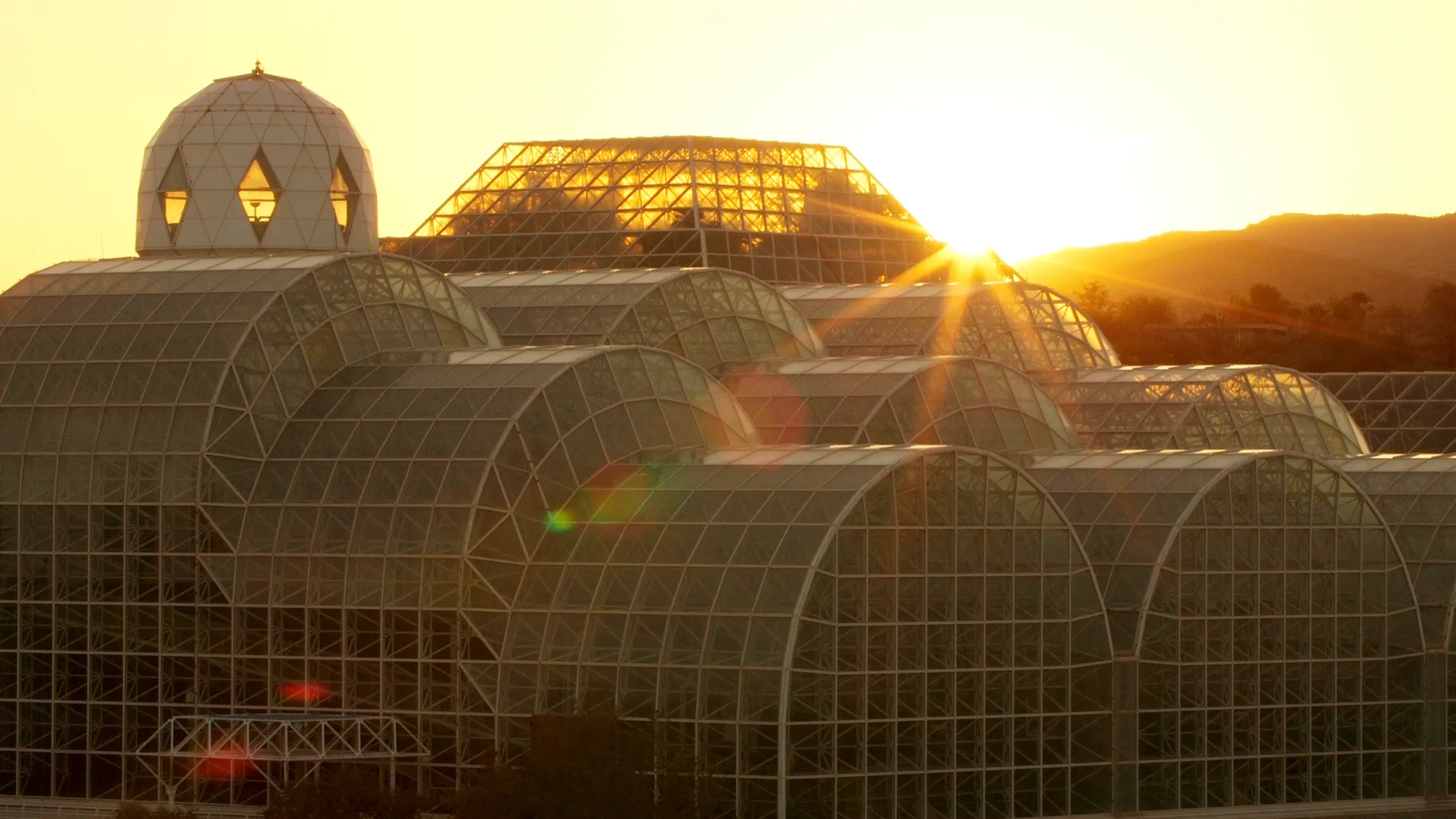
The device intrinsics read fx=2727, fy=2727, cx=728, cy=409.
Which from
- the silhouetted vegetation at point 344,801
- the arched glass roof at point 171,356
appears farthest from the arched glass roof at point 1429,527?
the silhouetted vegetation at point 344,801

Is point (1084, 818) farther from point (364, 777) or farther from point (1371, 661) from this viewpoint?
point (364, 777)

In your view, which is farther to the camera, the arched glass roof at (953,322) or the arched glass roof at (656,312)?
the arched glass roof at (953,322)

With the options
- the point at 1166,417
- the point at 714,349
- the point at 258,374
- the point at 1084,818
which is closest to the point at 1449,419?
the point at 1166,417

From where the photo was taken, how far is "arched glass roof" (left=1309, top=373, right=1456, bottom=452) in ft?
370

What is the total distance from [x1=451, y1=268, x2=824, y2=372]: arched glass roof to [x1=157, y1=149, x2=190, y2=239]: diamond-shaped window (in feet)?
29.5

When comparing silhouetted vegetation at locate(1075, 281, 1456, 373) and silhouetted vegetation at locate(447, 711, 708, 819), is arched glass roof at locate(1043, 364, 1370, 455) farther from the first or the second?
silhouetted vegetation at locate(1075, 281, 1456, 373)

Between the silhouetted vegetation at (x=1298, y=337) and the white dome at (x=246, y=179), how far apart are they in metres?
93.1

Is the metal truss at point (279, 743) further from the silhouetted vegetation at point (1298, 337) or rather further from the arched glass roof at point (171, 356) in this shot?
the silhouetted vegetation at point (1298, 337)

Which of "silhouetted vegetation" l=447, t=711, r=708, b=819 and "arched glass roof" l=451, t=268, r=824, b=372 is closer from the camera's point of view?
"silhouetted vegetation" l=447, t=711, r=708, b=819

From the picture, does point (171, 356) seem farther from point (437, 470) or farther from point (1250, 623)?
point (1250, 623)

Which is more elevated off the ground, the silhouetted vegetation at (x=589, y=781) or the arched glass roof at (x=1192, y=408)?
the arched glass roof at (x=1192, y=408)

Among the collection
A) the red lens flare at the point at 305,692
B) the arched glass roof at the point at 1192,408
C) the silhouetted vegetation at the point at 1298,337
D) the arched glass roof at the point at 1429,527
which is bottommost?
the red lens flare at the point at 305,692

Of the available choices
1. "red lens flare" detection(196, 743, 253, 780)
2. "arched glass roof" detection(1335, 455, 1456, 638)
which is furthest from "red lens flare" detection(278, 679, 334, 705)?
"arched glass roof" detection(1335, 455, 1456, 638)

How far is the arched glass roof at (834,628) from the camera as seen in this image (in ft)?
193
